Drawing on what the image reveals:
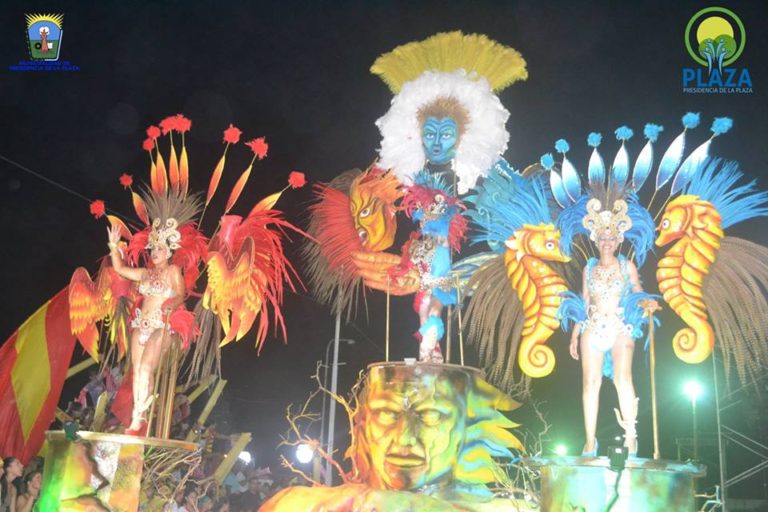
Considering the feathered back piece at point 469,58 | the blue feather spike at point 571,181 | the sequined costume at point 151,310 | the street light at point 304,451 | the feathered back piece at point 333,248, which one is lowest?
the street light at point 304,451

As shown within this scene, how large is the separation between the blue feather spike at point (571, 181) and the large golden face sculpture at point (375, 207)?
1466 millimetres

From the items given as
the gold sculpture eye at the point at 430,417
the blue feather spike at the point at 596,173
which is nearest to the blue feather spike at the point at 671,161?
the blue feather spike at the point at 596,173

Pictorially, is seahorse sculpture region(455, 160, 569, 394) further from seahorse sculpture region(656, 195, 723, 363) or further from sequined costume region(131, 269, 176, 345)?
sequined costume region(131, 269, 176, 345)

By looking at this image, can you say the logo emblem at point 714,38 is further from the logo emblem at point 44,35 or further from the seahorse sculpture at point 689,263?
the logo emblem at point 44,35

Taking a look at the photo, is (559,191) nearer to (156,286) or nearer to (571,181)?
(571,181)

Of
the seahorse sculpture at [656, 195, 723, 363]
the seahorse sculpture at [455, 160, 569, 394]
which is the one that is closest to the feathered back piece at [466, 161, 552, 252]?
the seahorse sculpture at [455, 160, 569, 394]

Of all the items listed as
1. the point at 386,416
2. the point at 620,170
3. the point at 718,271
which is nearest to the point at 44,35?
the point at 386,416

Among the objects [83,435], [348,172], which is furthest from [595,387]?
[83,435]

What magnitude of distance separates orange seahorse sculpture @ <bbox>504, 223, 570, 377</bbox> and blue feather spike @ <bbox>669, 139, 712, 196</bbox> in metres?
0.94

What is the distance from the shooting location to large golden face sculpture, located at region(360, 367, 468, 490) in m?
5.82

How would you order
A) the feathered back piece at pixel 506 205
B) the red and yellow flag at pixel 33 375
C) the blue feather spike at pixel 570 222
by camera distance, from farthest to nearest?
the red and yellow flag at pixel 33 375 → the feathered back piece at pixel 506 205 → the blue feather spike at pixel 570 222

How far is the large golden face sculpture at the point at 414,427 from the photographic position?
582 cm

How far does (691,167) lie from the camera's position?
5.94 metres

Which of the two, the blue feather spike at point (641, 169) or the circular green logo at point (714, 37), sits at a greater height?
the circular green logo at point (714, 37)
